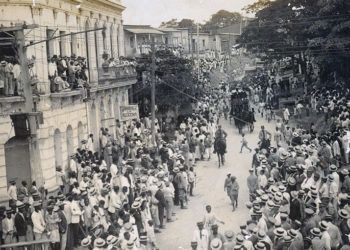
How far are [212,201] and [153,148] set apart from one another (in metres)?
6.11

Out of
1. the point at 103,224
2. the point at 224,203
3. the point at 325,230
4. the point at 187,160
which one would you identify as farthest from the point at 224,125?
the point at 325,230

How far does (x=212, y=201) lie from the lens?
19688 millimetres

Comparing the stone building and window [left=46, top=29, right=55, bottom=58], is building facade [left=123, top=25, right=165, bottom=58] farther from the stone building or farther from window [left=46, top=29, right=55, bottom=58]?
window [left=46, top=29, right=55, bottom=58]

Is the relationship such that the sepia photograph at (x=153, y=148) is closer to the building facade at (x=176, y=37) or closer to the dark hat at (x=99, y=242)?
the dark hat at (x=99, y=242)

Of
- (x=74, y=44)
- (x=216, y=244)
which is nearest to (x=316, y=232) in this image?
(x=216, y=244)

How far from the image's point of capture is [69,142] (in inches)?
973

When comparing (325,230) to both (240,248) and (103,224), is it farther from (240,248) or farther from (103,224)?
(103,224)

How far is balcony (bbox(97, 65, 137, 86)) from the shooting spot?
30797mm

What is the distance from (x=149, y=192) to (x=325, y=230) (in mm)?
6484

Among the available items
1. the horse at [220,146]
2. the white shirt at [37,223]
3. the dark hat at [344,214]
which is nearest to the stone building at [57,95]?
the white shirt at [37,223]

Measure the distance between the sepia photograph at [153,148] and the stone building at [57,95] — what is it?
57 millimetres

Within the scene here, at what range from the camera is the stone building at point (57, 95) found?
65.4 feet

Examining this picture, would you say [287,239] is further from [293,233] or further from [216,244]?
[216,244]

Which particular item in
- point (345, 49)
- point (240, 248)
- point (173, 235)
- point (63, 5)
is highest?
point (63, 5)
